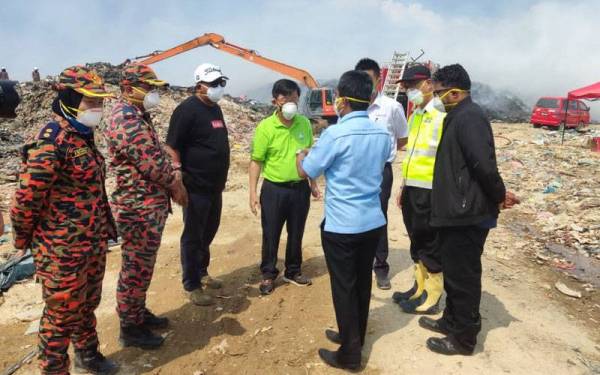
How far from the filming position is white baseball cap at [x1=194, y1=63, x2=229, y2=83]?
10.6 feet

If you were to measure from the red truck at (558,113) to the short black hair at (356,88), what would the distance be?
18.4m

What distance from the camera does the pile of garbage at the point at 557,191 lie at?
577 centimetres

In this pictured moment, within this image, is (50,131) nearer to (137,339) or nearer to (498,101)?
(137,339)

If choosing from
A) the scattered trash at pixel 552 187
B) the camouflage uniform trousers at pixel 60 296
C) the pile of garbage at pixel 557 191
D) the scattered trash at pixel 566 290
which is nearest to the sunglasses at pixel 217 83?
the camouflage uniform trousers at pixel 60 296

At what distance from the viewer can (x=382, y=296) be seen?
3.70 metres

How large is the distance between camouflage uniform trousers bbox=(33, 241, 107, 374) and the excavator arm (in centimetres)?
1362

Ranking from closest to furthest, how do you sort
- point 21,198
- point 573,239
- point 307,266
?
1. point 21,198
2. point 307,266
3. point 573,239

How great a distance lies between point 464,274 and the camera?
2666 millimetres

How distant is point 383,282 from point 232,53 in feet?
42.6

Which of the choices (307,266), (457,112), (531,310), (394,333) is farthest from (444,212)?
(307,266)

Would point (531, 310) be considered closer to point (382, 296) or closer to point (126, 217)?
point (382, 296)

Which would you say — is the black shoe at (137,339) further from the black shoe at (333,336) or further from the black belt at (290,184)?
the black belt at (290,184)

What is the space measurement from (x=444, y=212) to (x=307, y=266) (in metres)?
2.10

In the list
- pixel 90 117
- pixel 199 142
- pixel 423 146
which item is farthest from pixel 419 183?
pixel 90 117
